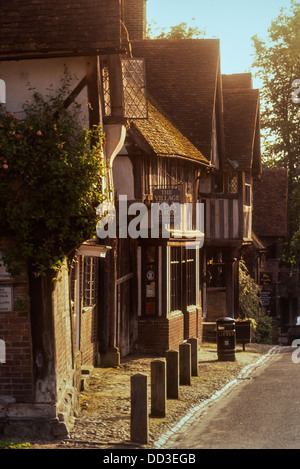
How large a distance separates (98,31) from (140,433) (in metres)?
5.77

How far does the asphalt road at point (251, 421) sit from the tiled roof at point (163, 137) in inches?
275

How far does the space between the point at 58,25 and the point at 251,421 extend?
6610 millimetres

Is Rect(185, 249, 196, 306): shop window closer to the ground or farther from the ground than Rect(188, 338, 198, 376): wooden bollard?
farther from the ground

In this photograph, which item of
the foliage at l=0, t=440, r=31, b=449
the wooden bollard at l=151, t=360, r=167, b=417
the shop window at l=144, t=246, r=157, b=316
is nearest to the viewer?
the foliage at l=0, t=440, r=31, b=449

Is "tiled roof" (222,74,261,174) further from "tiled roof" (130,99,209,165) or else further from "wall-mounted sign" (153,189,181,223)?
"wall-mounted sign" (153,189,181,223)

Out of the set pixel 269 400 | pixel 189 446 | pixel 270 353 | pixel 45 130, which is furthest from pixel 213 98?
pixel 189 446

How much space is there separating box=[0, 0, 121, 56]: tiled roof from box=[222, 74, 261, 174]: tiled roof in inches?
701

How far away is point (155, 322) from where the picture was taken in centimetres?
2177

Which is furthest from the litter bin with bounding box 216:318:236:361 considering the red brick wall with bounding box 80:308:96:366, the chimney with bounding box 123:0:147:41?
the chimney with bounding box 123:0:147:41

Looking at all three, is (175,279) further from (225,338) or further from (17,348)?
(17,348)

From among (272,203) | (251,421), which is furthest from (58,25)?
(272,203)

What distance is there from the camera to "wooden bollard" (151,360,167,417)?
40.7 ft

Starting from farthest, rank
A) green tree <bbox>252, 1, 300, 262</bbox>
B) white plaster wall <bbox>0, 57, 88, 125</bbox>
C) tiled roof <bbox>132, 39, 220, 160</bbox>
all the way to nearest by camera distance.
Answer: green tree <bbox>252, 1, 300, 262</bbox>
tiled roof <bbox>132, 39, 220, 160</bbox>
white plaster wall <bbox>0, 57, 88, 125</bbox>
